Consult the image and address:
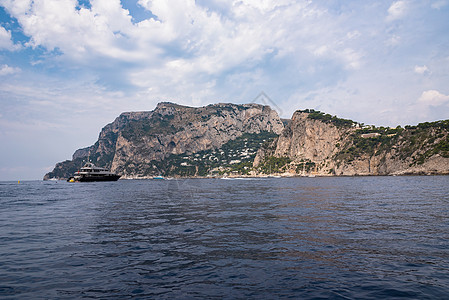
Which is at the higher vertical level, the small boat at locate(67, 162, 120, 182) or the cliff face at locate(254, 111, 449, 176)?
the cliff face at locate(254, 111, 449, 176)

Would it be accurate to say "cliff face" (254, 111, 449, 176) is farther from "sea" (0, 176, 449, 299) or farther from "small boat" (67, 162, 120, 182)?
"small boat" (67, 162, 120, 182)

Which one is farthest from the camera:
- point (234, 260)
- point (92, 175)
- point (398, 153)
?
point (398, 153)

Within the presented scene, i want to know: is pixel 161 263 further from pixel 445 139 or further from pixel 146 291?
pixel 445 139

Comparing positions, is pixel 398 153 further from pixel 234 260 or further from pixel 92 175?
pixel 92 175

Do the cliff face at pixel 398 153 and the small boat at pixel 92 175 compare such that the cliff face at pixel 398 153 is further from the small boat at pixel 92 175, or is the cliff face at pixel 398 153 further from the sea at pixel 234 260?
the small boat at pixel 92 175

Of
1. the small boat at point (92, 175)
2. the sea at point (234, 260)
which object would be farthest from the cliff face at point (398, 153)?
the small boat at point (92, 175)

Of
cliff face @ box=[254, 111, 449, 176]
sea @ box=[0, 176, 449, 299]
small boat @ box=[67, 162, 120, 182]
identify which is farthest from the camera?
small boat @ box=[67, 162, 120, 182]

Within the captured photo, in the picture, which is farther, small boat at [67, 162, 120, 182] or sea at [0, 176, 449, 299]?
small boat at [67, 162, 120, 182]

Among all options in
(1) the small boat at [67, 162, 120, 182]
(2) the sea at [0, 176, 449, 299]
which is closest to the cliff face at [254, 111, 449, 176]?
(2) the sea at [0, 176, 449, 299]

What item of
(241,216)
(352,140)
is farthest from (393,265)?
(352,140)

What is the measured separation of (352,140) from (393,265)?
211 meters

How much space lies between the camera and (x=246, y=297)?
7.65 m

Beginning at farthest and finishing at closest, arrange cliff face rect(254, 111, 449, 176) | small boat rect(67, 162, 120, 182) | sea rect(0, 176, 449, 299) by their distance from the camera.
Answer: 1. small boat rect(67, 162, 120, 182)
2. cliff face rect(254, 111, 449, 176)
3. sea rect(0, 176, 449, 299)

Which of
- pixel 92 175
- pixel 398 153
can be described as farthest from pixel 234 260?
pixel 398 153
